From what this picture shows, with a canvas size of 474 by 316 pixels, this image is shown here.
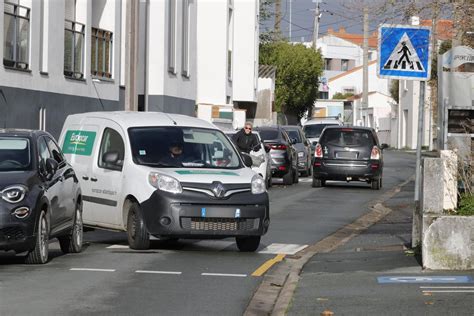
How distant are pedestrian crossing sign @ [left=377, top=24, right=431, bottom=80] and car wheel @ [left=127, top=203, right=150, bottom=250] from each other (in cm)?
380

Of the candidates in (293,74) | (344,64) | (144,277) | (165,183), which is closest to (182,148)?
(165,183)

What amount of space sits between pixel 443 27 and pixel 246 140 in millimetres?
11805

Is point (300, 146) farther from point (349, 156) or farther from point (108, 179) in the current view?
point (108, 179)

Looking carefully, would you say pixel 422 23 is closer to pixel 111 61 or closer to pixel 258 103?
pixel 111 61

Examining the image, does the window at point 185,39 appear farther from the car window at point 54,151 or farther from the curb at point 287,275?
the car window at point 54,151

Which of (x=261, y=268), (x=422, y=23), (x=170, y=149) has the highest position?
(x=422, y=23)

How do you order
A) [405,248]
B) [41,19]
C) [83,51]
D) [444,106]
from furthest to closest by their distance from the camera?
[83,51] → [41,19] → [444,106] → [405,248]

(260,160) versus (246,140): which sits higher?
(246,140)

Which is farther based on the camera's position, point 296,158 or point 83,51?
point 296,158

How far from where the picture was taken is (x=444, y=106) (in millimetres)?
19922

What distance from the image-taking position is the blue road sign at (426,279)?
464 inches

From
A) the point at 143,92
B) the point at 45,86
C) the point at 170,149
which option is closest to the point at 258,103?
the point at 143,92

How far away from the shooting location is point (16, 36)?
2602cm

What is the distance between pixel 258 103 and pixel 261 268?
162ft
